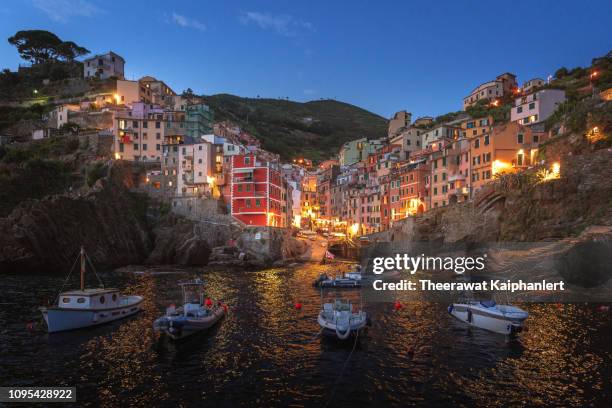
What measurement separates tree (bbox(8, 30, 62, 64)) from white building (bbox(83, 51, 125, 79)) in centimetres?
2702

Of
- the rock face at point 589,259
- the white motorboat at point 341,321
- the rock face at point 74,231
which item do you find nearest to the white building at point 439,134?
the rock face at point 589,259

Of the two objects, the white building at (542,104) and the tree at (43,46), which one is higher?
the tree at (43,46)

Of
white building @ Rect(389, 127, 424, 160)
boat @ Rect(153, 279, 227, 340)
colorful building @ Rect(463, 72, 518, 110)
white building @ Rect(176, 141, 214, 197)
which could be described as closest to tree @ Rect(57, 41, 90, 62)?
white building @ Rect(176, 141, 214, 197)

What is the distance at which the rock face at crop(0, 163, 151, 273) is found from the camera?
66.9 metres

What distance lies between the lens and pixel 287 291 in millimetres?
51156

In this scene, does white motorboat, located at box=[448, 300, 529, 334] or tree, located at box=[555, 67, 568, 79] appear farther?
tree, located at box=[555, 67, 568, 79]

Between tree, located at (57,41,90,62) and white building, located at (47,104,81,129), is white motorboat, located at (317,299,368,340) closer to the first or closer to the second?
white building, located at (47,104,81,129)

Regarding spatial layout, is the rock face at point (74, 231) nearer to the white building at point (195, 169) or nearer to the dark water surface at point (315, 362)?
the white building at point (195, 169)

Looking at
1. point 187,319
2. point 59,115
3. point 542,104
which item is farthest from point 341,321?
point 59,115

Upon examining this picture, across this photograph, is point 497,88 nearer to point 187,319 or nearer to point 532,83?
point 532,83

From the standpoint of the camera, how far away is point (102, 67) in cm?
15088

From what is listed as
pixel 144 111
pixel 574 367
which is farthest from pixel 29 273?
pixel 574 367

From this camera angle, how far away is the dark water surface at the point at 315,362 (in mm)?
20062

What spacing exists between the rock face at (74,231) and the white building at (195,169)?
522 inches
